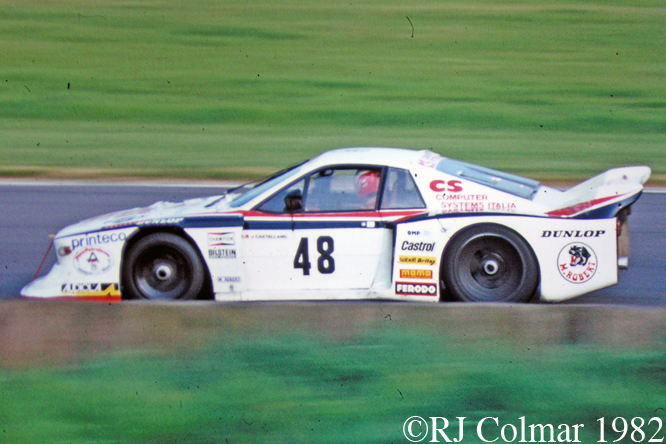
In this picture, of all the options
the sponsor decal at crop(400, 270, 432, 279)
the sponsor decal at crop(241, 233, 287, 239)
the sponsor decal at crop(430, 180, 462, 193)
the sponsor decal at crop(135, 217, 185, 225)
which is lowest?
the sponsor decal at crop(400, 270, 432, 279)

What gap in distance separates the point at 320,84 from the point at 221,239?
1032 centimetres

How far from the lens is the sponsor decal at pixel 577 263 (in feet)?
20.0

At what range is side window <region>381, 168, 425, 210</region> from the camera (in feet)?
20.7

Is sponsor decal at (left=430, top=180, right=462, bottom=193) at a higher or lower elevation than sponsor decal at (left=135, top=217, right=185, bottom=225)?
higher

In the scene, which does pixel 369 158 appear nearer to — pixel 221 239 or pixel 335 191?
pixel 335 191

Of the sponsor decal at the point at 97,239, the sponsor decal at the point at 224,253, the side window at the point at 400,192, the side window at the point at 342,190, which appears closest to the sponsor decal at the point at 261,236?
the sponsor decal at the point at 224,253

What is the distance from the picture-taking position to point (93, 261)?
20.8ft

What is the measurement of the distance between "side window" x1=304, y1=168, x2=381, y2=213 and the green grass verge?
179cm

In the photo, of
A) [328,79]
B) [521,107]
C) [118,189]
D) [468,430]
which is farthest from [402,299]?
[328,79]

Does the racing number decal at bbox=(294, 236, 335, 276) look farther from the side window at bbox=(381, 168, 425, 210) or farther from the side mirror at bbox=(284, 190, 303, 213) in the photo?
the side window at bbox=(381, 168, 425, 210)

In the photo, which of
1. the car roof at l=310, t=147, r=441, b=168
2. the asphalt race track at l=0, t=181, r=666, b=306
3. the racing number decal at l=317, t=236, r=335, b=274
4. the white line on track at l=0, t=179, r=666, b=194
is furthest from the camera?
the white line on track at l=0, t=179, r=666, b=194

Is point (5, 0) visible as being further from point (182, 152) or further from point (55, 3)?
point (182, 152)

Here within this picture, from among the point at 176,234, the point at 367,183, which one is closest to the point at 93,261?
the point at 176,234

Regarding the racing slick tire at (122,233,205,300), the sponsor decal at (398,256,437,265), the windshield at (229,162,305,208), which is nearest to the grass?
the windshield at (229,162,305,208)
